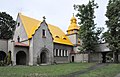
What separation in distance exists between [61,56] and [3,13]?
28.8 meters

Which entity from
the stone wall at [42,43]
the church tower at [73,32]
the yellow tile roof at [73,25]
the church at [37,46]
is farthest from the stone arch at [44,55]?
the yellow tile roof at [73,25]

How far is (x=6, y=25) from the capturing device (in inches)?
2491

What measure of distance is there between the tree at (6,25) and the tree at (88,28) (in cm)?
2878

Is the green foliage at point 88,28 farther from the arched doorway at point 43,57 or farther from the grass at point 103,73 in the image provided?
the grass at point 103,73

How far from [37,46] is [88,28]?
441 inches

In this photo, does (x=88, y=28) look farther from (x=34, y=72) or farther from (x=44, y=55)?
(x=34, y=72)

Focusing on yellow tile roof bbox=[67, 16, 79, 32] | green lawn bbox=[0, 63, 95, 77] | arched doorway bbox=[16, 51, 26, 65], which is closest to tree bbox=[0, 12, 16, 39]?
yellow tile roof bbox=[67, 16, 79, 32]

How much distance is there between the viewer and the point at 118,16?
37281mm

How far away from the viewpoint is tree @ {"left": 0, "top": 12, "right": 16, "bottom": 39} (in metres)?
61.1

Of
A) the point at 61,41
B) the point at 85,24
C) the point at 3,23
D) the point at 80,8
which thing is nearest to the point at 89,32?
the point at 85,24

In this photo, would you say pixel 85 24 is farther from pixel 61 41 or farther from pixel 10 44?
pixel 10 44

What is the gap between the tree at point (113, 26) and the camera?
36469 millimetres

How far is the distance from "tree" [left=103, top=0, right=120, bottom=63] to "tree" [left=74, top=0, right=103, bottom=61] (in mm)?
3004

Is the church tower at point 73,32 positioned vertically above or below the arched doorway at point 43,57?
above
